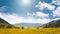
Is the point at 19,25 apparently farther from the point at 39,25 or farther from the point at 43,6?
the point at 43,6

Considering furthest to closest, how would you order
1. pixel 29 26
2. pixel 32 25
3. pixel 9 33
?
pixel 29 26 → pixel 32 25 → pixel 9 33

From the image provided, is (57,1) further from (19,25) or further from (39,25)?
(19,25)

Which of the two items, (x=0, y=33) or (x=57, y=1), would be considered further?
(x=57, y=1)

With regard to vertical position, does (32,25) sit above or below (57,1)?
below

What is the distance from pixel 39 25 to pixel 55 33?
3.93 ft

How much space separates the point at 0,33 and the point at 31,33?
53.3 inches

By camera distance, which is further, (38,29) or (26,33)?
(38,29)

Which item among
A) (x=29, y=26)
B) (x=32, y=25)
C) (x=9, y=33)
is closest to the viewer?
(x=9, y=33)

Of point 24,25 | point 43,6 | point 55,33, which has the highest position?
point 43,6

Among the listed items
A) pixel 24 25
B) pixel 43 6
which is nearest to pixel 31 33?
pixel 24 25

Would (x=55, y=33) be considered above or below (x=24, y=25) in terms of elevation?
below

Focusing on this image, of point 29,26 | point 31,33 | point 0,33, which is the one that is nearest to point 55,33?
point 31,33

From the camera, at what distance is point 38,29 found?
313 inches

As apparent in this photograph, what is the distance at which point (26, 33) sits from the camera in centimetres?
699
